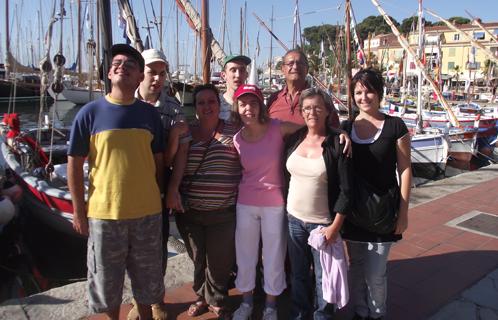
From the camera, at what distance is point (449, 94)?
3734 centimetres

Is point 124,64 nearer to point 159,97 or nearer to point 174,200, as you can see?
point 159,97

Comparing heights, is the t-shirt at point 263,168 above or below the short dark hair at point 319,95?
below

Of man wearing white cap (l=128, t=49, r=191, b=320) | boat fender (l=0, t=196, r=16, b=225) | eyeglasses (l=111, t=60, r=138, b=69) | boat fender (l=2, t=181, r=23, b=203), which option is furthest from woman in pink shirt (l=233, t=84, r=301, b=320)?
boat fender (l=2, t=181, r=23, b=203)

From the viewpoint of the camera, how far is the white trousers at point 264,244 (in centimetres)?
274

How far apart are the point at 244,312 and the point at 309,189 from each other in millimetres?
1081

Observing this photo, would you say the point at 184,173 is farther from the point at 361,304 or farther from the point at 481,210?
the point at 481,210

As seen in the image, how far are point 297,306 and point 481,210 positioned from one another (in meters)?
4.17

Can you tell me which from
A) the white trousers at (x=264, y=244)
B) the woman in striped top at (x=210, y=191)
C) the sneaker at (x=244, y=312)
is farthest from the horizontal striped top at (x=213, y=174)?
the sneaker at (x=244, y=312)

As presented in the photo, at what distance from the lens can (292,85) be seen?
10.4 feet

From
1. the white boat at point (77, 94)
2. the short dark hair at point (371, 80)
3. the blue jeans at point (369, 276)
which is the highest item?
the white boat at point (77, 94)

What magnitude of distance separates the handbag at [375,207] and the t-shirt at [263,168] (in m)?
0.52

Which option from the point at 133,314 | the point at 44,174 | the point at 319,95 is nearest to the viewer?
the point at 319,95

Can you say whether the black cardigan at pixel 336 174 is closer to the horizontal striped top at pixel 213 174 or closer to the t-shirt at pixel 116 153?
the horizontal striped top at pixel 213 174

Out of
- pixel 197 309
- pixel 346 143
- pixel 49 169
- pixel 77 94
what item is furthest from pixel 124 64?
pixel 77 94
